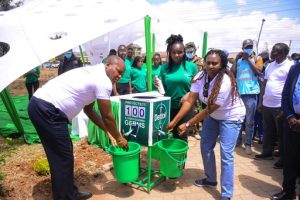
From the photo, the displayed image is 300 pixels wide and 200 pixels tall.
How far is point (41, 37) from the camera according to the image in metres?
3.71

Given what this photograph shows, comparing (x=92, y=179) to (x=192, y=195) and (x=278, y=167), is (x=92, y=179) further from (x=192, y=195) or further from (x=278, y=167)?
(x=278, y=167)

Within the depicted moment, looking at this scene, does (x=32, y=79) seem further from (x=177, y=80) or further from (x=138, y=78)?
(x=177, y=80)

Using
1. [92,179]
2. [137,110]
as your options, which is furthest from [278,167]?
[92,179]

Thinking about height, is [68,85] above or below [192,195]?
above

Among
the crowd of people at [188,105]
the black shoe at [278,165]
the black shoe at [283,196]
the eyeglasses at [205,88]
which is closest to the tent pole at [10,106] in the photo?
the crowd of people at [188,105]

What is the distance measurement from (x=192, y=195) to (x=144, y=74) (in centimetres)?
397

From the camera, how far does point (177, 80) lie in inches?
154

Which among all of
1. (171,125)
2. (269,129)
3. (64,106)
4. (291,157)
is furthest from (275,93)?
(64,106)

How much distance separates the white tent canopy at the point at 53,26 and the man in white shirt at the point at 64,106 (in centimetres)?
75

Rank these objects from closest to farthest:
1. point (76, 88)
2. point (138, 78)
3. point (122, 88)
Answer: point (76, 88), point (122, 88), point (138, 78)

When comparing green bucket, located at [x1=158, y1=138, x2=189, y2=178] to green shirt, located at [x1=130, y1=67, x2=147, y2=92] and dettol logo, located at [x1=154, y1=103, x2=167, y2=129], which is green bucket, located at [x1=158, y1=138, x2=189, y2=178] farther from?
green shirt, located at [x1=130, y1=67, x2=147, y2=92]

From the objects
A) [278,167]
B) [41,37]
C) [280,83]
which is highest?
[41,37]

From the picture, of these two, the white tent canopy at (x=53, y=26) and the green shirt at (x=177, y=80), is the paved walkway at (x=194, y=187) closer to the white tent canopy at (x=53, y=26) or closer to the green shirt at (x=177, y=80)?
the green shirt at (x=177, y=80)

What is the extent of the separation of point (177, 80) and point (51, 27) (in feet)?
6.49
